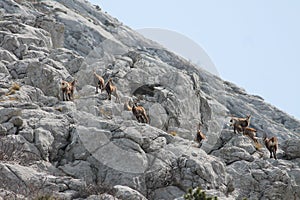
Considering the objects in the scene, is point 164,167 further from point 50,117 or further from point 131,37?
point 131,37

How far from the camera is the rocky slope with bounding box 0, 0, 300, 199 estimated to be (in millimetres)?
22734

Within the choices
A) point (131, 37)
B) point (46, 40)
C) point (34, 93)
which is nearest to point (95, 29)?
point (131, 37)

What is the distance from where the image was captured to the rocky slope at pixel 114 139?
2273 cm

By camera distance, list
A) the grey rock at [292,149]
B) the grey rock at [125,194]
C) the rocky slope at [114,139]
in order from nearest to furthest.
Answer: the grey rock at [125,194], the rocky slope at [114,139], the grey rock at [292,149]

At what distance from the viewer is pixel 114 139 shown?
2630cm

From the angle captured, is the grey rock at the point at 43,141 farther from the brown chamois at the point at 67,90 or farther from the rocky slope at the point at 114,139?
the brown chamois at the point at 67,90

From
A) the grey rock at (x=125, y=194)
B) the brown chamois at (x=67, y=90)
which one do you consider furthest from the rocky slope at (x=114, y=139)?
the brown chamois at (x=67, y=90)

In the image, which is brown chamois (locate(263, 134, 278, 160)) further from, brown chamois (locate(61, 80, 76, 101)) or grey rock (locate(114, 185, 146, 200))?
grey rock (locate(114, 185, 146, 200))

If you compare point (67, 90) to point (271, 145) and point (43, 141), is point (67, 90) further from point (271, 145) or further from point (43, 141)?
point (271, 145)

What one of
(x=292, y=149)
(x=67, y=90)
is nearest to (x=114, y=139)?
(x=67, y=90)

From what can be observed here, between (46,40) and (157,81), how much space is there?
12.8m

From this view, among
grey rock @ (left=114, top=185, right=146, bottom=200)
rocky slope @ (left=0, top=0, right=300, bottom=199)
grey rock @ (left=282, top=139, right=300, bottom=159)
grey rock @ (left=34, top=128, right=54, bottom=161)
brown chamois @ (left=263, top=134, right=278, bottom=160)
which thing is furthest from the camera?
grey rock @ (left=282, top=139, right=300, bottom=159)

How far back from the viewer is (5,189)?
1752 centimetres

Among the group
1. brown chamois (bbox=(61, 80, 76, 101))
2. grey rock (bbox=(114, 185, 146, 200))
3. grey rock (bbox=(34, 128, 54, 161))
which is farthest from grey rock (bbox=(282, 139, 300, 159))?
grey rock (bbox=(114, 185, 146, 200))
